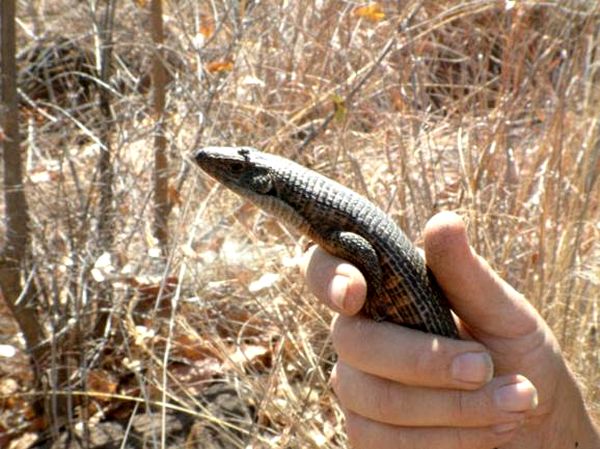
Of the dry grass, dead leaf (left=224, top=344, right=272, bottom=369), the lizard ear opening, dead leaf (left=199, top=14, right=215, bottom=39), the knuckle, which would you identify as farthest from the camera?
dead leaf (left=199, top=14, right=215, bottom=39)

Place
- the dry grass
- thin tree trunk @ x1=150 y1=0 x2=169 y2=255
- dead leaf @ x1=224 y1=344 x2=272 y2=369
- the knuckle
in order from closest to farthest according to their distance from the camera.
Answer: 1. the knuckle
2. the dry grass
3. dead leaf @ x1=224 y1=344 x2=272 y2=369
4. thin tree trunk @ x1=150 y1=0 x2=169 y2=255

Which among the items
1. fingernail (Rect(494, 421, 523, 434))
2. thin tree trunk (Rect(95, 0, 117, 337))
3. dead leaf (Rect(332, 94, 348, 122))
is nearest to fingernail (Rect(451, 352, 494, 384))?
fingernail (Rect(494, 421, 523, 434))

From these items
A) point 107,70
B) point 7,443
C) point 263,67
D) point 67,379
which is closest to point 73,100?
point 107,70

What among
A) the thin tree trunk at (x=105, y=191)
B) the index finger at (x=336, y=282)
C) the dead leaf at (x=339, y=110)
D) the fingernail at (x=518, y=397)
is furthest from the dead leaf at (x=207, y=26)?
the fingernail at (x=518, y=397)

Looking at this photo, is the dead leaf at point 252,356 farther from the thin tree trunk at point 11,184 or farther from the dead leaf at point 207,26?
the dead leaf at point 207,26

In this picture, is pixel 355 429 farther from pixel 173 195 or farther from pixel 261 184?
pixel 173 195

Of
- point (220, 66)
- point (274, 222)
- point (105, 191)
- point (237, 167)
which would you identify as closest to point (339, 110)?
point (220, 66)

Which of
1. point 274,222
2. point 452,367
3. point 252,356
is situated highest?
point 452,367

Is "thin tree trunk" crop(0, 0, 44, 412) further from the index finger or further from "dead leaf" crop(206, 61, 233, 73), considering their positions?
the index finger
